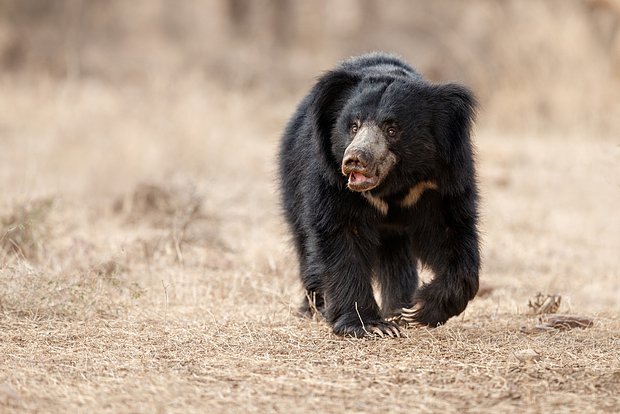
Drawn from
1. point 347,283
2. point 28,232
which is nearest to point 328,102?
point 347,283

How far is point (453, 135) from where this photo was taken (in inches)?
187

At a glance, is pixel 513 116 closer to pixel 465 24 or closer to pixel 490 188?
pixel 490 188

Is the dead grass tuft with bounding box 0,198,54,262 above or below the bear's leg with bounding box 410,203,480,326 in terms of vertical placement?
below

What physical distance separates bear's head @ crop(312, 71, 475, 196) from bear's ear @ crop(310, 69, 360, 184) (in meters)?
0.02

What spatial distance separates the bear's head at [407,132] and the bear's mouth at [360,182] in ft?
0.24

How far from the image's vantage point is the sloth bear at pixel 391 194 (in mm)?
4688

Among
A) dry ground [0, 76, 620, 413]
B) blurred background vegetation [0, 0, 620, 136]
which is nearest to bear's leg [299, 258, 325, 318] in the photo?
dry ground [0, 76, 620, 413]

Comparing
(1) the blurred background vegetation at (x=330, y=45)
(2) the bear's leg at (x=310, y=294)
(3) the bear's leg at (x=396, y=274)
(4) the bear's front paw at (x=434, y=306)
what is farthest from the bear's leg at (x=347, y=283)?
(1) the blurred background vegetation at (x=330, y=45)

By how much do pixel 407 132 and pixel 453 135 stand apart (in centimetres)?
23

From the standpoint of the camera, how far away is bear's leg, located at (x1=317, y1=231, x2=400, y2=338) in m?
4.74

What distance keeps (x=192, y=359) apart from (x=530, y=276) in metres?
3.80

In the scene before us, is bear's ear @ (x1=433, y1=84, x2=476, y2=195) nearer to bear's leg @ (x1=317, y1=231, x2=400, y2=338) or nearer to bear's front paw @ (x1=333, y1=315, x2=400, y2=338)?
bear's leg @ (x1=317, y1=231, x2=400, y2=338)

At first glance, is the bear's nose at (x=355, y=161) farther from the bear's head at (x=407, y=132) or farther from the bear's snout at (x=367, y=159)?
the bear's head at (x=407, y=132)

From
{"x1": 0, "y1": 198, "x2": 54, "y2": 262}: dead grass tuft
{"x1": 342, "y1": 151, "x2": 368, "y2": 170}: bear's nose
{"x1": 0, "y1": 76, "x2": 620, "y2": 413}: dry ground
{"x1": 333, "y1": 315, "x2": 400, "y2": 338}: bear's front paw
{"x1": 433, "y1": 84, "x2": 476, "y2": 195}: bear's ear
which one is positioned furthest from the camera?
{"x1": 0, "y1": 198, "x2": 54, "y2": 262}: dead grass tuft
